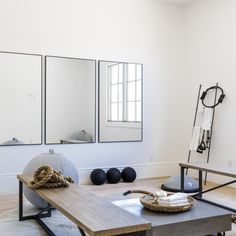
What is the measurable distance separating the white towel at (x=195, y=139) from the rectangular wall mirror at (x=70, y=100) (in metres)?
1.64

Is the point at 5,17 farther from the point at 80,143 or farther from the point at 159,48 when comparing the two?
the point at 159,48

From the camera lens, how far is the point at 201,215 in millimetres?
2297

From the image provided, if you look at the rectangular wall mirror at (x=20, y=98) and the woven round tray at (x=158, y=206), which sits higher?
the rectangular wall mirror at (x=20, y=98)

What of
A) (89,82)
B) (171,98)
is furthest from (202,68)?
(89,82)

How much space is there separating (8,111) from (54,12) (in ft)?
5.29

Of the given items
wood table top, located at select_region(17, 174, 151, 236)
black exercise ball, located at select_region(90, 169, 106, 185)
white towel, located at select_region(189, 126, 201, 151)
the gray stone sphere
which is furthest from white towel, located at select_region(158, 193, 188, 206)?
white towel, located at select_region(189, 126, 201, 151)

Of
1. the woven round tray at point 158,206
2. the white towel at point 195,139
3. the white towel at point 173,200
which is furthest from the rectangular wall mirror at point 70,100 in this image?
the white towel at point 173,200

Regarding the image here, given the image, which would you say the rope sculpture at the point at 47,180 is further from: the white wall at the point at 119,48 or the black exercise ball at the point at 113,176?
the black exercise ball at the point at 113,176

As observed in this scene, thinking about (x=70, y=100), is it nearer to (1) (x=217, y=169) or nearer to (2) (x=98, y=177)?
(2) (x=98, y=177)

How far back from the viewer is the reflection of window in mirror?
5.54 meters

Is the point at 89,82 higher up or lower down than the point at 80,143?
higher up

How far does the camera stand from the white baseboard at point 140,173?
15.5 feet

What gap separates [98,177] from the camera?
5066 millimetres

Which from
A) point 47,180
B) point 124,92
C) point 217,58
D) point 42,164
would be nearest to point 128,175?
point 124,92
